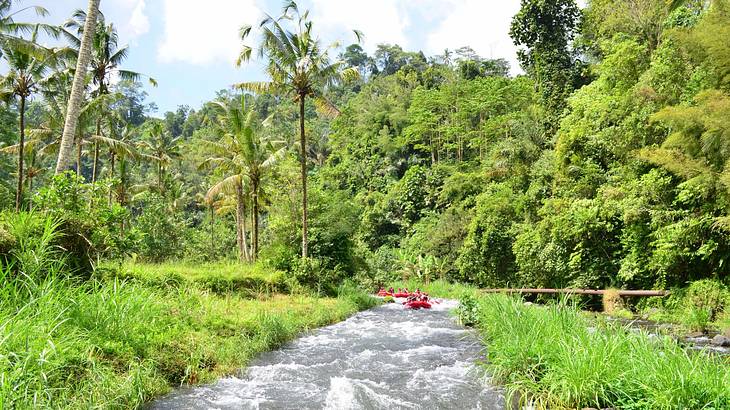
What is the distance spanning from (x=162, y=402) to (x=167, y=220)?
2106 cm

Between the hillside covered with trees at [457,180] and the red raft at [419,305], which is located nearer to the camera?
the hillside covered with trees at [457,180]

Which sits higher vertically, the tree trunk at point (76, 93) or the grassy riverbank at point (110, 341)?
the tree trunk at point (76, 93)

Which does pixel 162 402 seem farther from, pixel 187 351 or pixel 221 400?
pixel 187 351

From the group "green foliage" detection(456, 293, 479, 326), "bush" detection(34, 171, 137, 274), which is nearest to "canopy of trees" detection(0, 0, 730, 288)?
"bush" detection(34, 171, 137, 274)

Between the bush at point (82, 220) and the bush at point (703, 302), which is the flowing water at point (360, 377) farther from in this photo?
the bush at point (703, 302)

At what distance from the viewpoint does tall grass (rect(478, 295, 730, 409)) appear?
13.9ft

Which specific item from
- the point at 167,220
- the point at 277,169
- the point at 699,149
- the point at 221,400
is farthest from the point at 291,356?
the point at 167,220

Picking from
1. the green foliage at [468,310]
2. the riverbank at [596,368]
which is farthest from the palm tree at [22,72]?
the riverbank at [596,368]

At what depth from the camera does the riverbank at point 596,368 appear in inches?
168

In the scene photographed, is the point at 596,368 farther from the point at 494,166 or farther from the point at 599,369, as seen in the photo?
the point at 494,166

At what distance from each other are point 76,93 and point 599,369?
11.7 m

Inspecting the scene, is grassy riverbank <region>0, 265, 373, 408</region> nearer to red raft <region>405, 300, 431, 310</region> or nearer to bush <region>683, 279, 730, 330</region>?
red raft <region>405, 300, 431, 310</region>

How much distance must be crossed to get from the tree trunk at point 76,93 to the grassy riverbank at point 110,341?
2968mm

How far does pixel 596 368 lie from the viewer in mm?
4934
